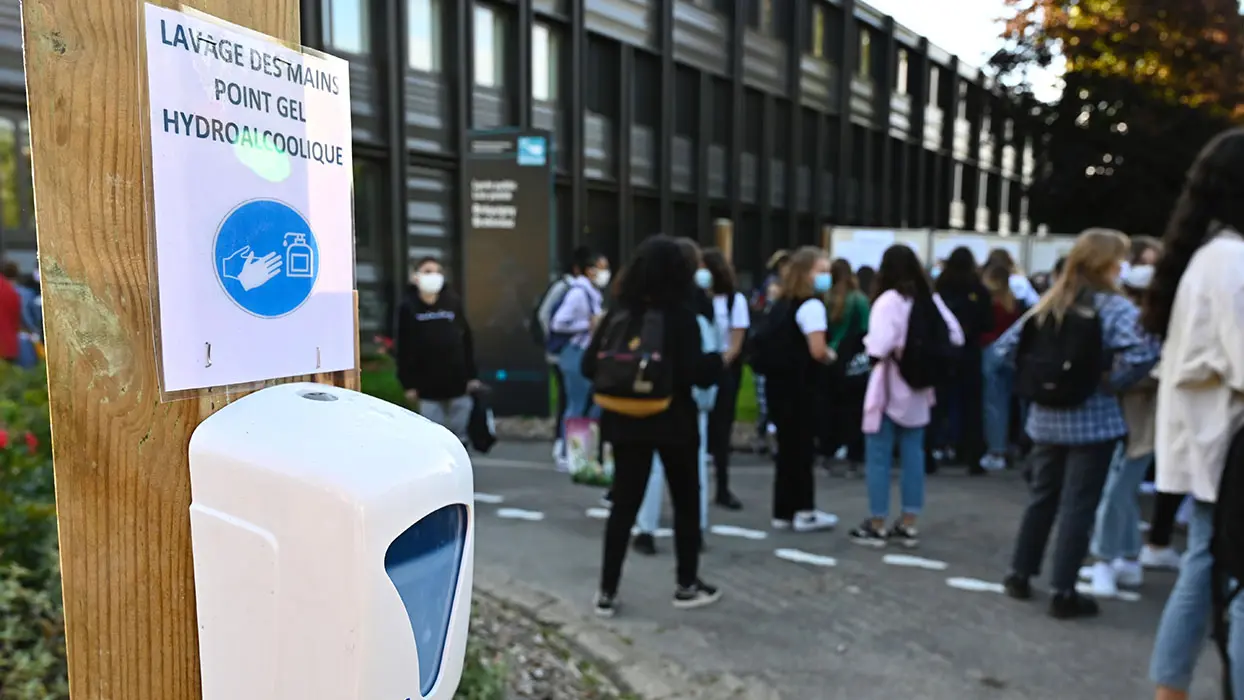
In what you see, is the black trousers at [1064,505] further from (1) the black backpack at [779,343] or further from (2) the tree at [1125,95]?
(2) the tree at [1125,95]

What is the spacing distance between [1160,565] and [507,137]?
7929 millimetres

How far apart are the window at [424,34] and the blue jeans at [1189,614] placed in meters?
12.6

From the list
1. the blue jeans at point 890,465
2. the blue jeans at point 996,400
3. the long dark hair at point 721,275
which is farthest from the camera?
the blue jeans at point 996,400

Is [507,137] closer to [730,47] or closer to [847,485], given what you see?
[847,485]

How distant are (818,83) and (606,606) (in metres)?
22.4

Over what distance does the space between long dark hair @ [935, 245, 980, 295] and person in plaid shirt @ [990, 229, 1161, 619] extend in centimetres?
322

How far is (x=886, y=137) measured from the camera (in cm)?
2819

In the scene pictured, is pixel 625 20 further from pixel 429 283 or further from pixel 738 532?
pixel 738 532

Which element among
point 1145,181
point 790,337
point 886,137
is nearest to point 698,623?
point 790,337

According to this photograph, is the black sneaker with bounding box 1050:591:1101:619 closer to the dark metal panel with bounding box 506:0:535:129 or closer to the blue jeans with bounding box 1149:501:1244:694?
the blue jeans with bounding box 1149:501:1244:694

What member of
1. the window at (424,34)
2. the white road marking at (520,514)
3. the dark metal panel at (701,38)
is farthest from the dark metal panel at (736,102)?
the white road marking at (520,514)

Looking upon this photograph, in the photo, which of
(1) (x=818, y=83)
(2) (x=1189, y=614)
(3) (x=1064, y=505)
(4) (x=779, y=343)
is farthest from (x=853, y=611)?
(1) (x=818, y=83)

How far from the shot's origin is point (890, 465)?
18.3 feet

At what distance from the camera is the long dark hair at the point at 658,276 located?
432 cm
